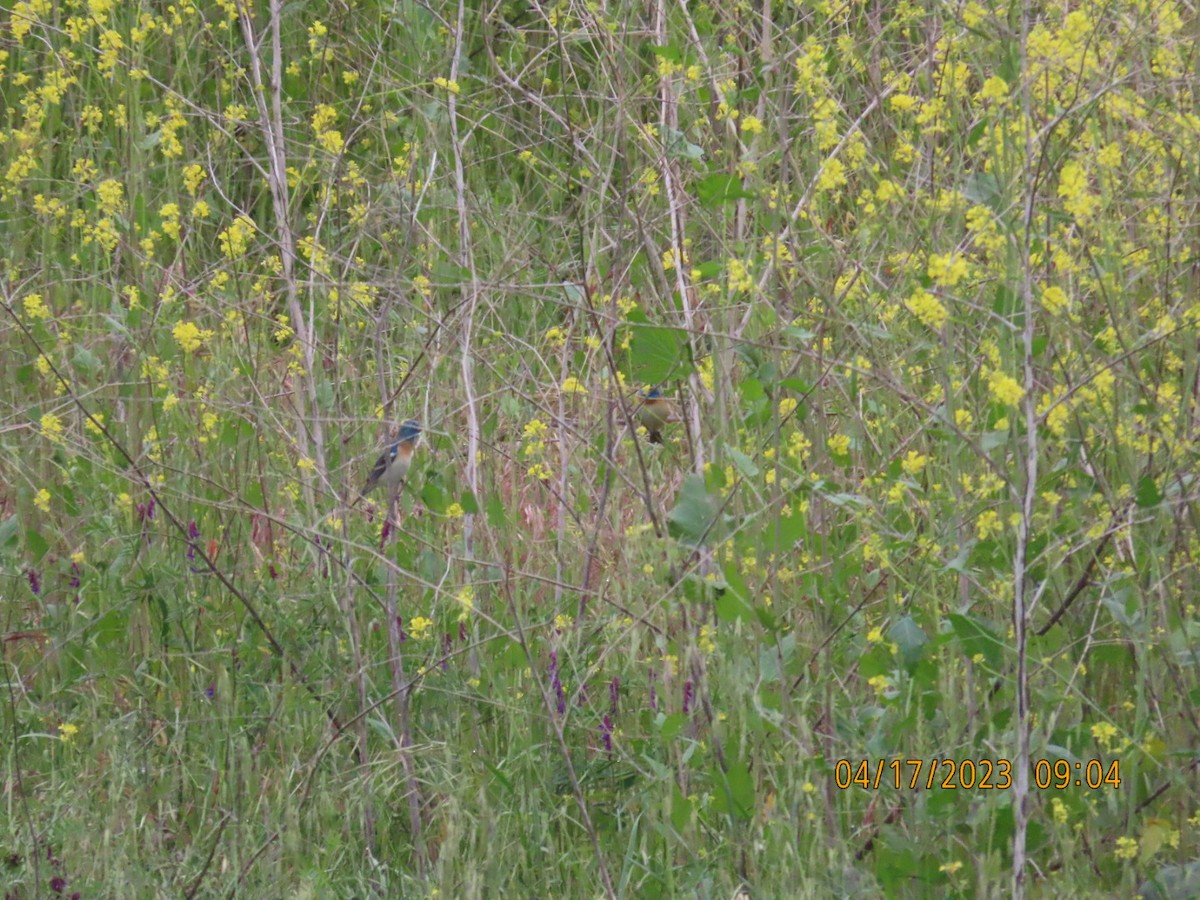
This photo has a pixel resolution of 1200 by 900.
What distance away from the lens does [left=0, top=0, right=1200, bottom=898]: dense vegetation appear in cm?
241

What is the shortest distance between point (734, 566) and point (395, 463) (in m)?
1.23

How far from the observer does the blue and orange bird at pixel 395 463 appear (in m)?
3.38

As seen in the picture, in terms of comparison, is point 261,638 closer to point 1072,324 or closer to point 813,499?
point 813,499

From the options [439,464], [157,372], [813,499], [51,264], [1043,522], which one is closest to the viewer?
[1043,522]

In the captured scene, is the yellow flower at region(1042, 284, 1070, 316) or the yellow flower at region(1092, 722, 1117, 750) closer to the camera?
the yellow flower at region(1042, 284, 1070, 316)

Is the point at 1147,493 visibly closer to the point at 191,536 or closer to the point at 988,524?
the point at 988,524

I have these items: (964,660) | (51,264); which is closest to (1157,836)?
(964,660)

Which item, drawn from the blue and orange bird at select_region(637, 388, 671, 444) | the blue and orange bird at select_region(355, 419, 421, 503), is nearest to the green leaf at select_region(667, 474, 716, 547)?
the blue and orange bird at select_region(355, 419, 421, 503)

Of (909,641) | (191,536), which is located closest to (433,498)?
(191,536)

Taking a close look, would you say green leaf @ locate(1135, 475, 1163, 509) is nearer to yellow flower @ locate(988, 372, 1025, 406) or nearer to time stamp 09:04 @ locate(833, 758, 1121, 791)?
yellow flower @ locate(988, 372, 1025, 406)

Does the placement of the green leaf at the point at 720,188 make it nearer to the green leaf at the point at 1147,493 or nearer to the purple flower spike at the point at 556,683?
the green leaf at the point at 1147,493

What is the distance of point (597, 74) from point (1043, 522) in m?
1.85

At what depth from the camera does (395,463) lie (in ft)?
11.6

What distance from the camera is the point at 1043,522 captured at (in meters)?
2.63
